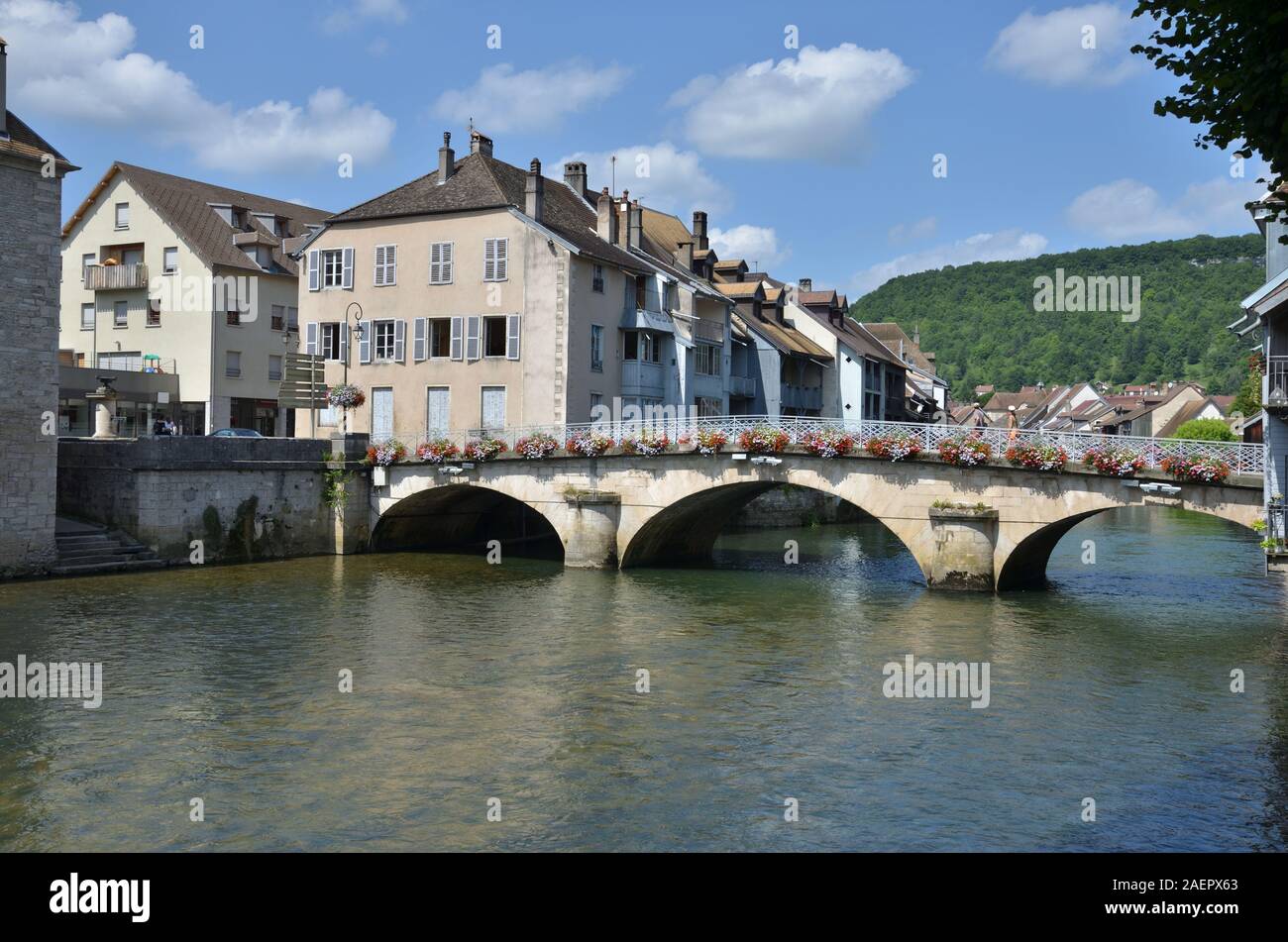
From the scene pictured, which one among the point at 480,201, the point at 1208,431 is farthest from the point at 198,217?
A: the point at 1208,431

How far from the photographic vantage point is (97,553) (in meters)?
30.3

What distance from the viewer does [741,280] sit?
5788 cm

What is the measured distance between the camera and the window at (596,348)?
133 ft

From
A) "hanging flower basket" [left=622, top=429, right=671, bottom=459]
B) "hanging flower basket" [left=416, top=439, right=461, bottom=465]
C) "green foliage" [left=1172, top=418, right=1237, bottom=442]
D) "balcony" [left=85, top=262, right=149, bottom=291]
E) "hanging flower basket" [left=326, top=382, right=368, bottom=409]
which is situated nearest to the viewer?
"hanging flower basket" [left=622, top=429, right=671, bottom=459]

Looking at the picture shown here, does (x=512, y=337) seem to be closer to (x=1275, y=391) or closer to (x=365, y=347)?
(x=365, y=347)

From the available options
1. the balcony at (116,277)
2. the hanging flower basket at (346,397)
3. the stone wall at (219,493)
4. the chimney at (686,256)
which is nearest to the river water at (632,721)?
the stone wall at (219,493)

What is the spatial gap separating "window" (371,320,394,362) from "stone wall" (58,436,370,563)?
568 cm

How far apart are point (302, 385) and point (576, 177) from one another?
16074 millimetres

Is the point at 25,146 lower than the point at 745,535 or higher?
higher

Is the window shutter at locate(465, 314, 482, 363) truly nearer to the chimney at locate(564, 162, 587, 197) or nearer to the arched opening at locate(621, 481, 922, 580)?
the arched opening at locate(621, 481, 922, 580)

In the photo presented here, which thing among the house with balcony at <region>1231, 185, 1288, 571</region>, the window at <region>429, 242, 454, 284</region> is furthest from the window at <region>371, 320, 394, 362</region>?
the house with balcony at <region>1231, 185, 1288, 571</region>

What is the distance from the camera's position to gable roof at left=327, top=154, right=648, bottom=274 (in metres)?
40.4

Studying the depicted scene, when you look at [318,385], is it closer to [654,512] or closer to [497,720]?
[654,512]
